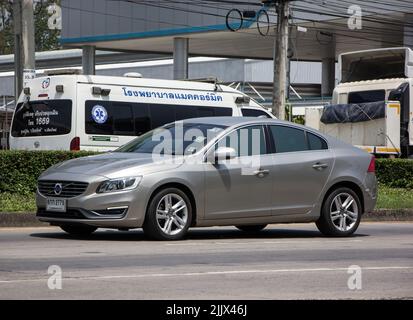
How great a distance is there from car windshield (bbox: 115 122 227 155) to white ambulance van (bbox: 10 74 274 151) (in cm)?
767

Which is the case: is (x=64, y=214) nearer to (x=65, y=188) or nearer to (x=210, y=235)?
(x=65, y=188)

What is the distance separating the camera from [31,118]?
22.1m

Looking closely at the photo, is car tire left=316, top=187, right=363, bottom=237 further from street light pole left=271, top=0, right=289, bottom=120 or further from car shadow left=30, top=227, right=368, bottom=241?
street light pole left=271, top=0, right=289, bottom=120

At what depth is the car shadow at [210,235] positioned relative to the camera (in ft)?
42.9

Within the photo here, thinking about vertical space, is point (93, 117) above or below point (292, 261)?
above

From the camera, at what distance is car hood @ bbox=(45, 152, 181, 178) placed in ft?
39.9

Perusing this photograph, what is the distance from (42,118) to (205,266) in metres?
12.4

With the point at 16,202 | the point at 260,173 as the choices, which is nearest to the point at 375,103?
the point at 16,202

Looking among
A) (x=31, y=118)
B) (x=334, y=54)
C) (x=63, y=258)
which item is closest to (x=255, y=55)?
(x=334, y=54)

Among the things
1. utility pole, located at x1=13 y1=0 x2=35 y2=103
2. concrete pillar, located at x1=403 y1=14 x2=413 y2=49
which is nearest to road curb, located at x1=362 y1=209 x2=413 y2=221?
utility pole, located at x1=13 y1=0 x2=35 y2=103

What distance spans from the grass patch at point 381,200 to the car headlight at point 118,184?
4.33m

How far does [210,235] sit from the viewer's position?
551 inches
